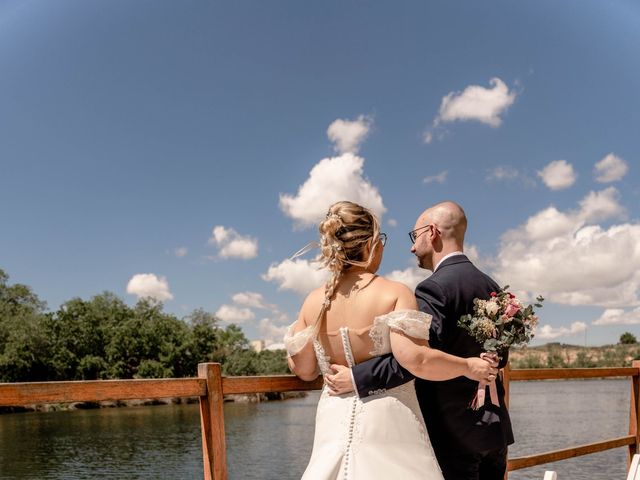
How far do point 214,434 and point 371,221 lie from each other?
1.26 m

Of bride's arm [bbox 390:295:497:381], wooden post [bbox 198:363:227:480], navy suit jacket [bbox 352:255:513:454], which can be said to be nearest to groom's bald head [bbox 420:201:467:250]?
navy suit jacket [bbox 352:255:513:454]

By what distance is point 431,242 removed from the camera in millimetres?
3070

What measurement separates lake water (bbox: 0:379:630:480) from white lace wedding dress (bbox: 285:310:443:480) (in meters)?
20.6

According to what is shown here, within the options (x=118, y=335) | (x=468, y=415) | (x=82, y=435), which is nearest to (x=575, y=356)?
(x=118, y=335)

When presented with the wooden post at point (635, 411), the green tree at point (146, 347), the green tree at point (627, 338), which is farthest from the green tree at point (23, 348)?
the green tree at point (627, 338)

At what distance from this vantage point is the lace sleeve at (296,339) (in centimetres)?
270

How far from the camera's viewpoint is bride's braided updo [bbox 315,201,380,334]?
103 inches

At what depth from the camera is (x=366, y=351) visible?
2.61m

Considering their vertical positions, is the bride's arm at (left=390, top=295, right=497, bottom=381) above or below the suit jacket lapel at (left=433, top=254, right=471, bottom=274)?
below

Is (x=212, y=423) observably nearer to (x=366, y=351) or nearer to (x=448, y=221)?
(x=366, y=351)

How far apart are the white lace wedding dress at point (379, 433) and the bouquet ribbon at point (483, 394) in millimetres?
349

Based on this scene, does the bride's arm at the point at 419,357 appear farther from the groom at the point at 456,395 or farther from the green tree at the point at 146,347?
the green tree at the point at 146,347

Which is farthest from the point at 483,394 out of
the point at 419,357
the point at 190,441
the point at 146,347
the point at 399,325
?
the point at 146,347

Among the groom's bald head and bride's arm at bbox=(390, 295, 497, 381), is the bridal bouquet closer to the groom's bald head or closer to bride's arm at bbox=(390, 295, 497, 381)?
bride's arm at bbox=(390, 295, 497, 381)
